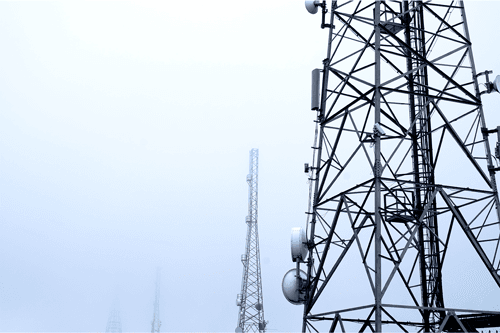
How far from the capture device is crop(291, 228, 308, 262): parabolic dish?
1870 cm

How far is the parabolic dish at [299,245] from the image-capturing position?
1870 centimetres

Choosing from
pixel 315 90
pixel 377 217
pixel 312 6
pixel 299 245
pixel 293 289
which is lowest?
pixel 293 289

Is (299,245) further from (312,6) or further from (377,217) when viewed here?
(312,6)

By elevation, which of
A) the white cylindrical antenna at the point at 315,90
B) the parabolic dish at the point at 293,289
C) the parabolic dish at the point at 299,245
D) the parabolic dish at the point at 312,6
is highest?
the parabolic dish at the point at 312,6

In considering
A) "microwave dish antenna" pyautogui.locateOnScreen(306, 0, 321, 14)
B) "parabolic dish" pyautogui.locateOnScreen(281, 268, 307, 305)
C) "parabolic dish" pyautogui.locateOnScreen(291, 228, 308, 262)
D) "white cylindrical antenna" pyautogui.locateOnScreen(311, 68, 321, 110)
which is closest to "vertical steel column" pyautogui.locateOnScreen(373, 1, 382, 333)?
"white cylindrical antenna" pyautogui.locateOnScreen(311, 68, 321, 110)

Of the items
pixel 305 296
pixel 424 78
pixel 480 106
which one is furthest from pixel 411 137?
pixel 305 296

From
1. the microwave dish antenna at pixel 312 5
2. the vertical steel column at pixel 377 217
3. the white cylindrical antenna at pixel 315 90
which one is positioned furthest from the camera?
the microwave dish antenna at pixel 312 5

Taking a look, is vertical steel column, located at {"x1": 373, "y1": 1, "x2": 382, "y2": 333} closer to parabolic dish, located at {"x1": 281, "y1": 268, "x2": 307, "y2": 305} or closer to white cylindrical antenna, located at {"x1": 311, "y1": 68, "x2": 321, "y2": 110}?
white cylindrical antenna, located at {"x1": 311, "y1": 68, "x2": 321, "y2": 110}

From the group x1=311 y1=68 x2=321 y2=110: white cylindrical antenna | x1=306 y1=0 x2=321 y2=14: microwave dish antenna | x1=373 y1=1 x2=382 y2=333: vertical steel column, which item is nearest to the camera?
x1=373 y1=1 x2=382 y2=333: vertical steel column

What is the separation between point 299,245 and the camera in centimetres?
1870

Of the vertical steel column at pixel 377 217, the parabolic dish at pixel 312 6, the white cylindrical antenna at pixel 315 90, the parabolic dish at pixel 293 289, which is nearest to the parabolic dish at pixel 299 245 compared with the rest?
the parabolic dish at pixel 293 289

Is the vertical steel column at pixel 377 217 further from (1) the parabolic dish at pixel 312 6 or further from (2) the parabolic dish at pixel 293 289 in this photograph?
(2) the parabolic dish at pixel 293 289

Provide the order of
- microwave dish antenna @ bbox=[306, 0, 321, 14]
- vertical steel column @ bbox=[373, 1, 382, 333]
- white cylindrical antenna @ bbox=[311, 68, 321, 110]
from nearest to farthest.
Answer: vertical steel column @ bbox=[373, 1, 382, 333] < white cylindrical antenna @ bbox=[311, 68, 321, 110] < microwave dish antenna @ bbox=[306, 0, 321, 14]

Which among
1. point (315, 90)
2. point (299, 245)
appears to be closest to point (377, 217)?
point (299, 245)
